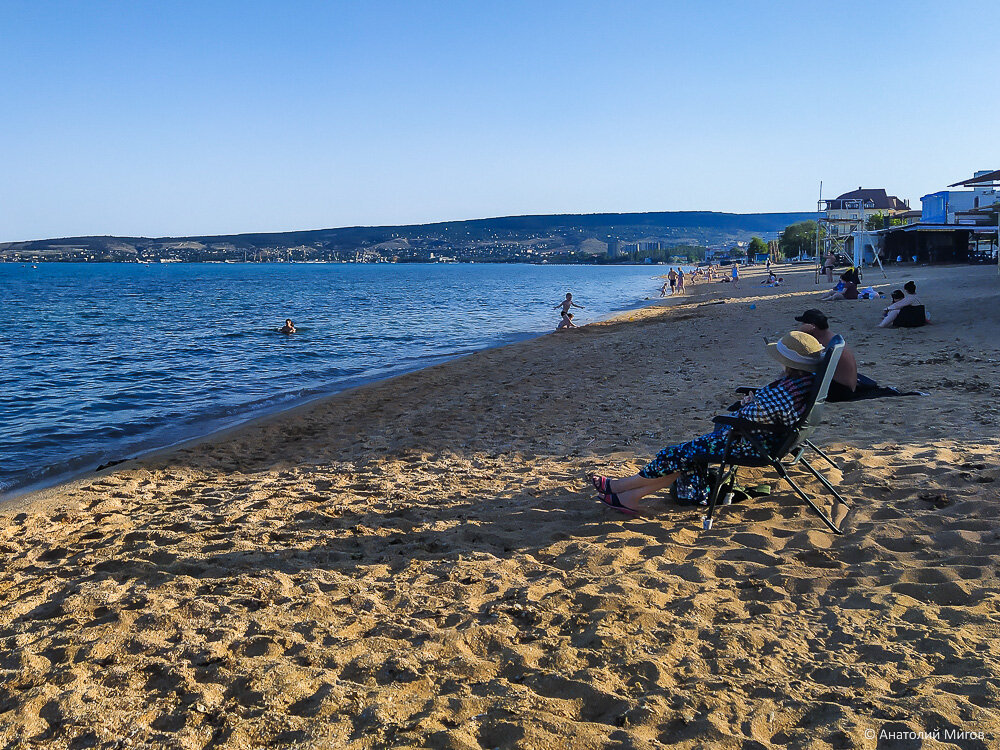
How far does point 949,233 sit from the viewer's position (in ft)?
140

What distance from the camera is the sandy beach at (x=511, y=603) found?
2791 mm

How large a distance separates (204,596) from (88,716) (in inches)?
44.0

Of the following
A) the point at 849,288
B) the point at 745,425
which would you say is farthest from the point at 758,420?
the point at 849,288

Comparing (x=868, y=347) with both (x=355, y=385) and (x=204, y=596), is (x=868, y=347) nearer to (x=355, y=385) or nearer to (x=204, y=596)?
(x=355, y=385)

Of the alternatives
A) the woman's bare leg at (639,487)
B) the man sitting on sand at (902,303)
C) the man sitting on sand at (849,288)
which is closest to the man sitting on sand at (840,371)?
the woman's bare leg at (639,487)

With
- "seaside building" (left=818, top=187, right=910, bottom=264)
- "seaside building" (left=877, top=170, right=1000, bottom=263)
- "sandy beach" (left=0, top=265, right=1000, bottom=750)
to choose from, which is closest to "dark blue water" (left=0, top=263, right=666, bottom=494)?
"sandy beach" (left=0, top=265, right=1000, bottom=750)

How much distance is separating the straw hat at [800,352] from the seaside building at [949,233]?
3686cm

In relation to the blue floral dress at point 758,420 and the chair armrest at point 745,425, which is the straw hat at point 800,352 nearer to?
the blue floral dress at point 758,420

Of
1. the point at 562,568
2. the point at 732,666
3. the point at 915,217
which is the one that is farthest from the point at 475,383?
the point at 915,217

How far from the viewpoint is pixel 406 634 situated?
139 inches

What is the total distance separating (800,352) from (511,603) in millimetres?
2454

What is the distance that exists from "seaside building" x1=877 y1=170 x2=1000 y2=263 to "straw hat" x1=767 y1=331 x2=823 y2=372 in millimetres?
36862

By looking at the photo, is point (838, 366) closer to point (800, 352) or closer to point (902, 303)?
point (800, 352)

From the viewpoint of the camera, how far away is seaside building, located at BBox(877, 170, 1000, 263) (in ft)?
131
